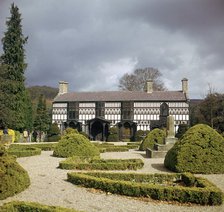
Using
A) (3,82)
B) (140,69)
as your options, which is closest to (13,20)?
(3,82)

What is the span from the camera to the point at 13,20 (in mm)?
40938

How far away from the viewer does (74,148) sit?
1675 cm

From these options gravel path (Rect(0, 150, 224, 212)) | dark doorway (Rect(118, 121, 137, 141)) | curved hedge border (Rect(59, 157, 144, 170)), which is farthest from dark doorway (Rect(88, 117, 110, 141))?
A: gravel path (Rect(0, 150, 224, 212))

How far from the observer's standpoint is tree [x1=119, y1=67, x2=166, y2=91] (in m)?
54.1

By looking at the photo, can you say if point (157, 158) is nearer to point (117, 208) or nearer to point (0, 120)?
point (117, 208)

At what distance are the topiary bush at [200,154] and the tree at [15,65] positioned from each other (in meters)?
28.2

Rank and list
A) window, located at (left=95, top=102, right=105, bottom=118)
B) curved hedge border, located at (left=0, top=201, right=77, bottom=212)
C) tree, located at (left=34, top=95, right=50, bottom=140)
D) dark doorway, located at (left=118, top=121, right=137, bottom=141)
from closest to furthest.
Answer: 1. curved hedge border, located at (left=0, top=201, right=77, bottom=212)
2. dark doorway, located at (left=118, top=121, right=137, bottom=141)
3. tree, located at (left=34, top=95, right=50, bottom=140)
4. window, located at (left=95, top=102, right=105, bottom=118)

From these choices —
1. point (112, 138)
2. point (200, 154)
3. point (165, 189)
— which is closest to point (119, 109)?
point (112, 138)

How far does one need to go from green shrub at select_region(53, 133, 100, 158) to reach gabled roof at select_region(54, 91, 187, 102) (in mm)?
32151

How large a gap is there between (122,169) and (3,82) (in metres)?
26.4

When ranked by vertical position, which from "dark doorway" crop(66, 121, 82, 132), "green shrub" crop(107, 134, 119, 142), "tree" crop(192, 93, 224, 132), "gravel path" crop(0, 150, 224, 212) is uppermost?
"tree" crop(192, 93, 224, 132)

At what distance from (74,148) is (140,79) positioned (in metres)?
39.7

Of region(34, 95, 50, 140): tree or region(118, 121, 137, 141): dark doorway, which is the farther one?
region(34, 95, 50, 140): tree

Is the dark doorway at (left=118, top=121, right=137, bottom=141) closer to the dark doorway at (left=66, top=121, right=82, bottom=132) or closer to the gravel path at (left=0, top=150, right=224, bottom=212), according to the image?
the dark doorway at (left=66, top=121, right=82, bottom=132)
